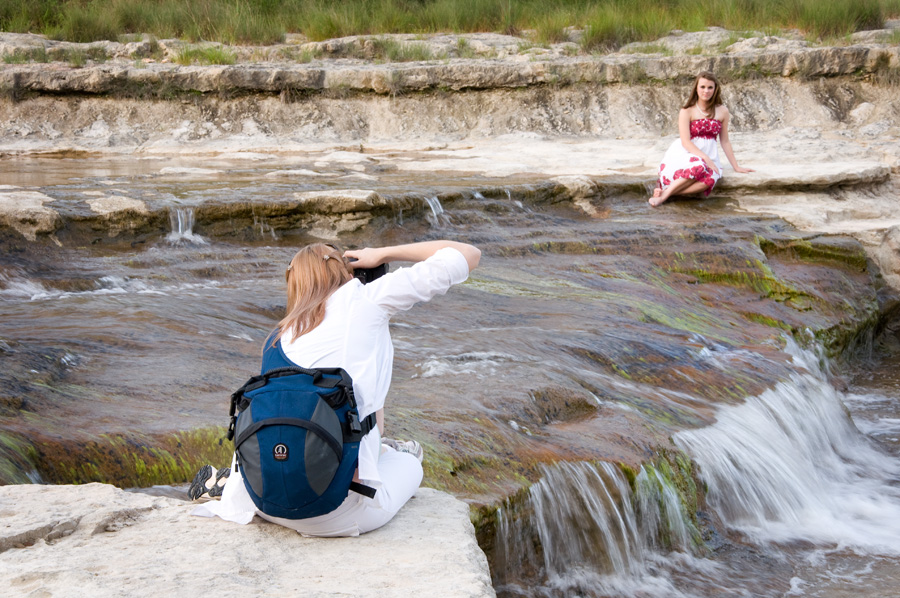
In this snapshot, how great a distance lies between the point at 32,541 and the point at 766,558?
310 centimetres

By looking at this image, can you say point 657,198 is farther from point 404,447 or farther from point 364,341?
point 364,341

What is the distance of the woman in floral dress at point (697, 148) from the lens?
27.5 ft

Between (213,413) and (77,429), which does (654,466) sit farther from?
(77,429)

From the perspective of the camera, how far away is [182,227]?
6.66 meters

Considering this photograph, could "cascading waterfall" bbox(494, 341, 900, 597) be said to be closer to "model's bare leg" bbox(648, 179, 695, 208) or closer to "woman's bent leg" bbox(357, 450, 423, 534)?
"woman's bent leg" bbox(357, 450, 423, 534)

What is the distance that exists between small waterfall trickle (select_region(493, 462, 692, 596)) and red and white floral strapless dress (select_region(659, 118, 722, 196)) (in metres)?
4.96

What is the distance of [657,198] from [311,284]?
20.6 feet

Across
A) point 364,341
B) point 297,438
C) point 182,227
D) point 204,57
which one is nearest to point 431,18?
point 204,57

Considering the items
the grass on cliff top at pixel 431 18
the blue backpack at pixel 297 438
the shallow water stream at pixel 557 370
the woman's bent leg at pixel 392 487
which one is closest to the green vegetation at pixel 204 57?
the grass on cliff top at pixel 431 18

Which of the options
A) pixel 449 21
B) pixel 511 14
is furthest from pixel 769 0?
pixel 449 21

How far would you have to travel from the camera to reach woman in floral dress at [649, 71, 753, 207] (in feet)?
27.5

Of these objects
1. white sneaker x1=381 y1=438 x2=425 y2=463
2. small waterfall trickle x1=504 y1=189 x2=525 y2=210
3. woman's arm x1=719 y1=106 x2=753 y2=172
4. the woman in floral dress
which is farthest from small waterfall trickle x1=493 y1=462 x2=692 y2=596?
woman's arm x1=719 y1=106 x2=753 y2=172

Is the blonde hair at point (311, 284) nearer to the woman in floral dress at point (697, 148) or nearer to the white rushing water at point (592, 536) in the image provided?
the white rushing water at point (592, 536)

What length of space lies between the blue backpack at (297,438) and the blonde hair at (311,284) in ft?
0.57
